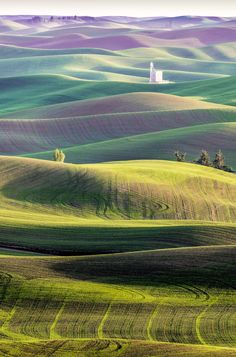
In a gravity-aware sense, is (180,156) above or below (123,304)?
below

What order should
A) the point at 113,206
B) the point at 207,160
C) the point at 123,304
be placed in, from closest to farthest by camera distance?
the point at 123,304
the point at 113,206
the point at 207,160

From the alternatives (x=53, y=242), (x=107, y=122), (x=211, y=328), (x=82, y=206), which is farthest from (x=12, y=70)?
(x=211, y=328)

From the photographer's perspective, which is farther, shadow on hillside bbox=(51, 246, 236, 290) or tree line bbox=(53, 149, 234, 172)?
tree line bbox=(53, 149, 234, 172)

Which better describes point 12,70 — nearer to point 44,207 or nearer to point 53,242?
point 44,207

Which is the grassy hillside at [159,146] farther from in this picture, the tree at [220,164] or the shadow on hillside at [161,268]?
the shadow on hillside at [161,268]

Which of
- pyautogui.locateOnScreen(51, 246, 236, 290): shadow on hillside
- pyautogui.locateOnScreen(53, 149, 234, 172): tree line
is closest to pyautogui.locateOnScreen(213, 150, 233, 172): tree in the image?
pyautogui.locateOnScreen(53, 149, 234, 172): tree line

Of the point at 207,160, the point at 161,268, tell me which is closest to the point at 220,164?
the point at 207,160

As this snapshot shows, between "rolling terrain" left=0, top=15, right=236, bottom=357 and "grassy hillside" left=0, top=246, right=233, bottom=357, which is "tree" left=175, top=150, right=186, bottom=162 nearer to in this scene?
"rolling terrain" left=0, top=15, right=236, bottom=357

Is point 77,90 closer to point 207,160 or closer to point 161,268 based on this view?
point 207,160
